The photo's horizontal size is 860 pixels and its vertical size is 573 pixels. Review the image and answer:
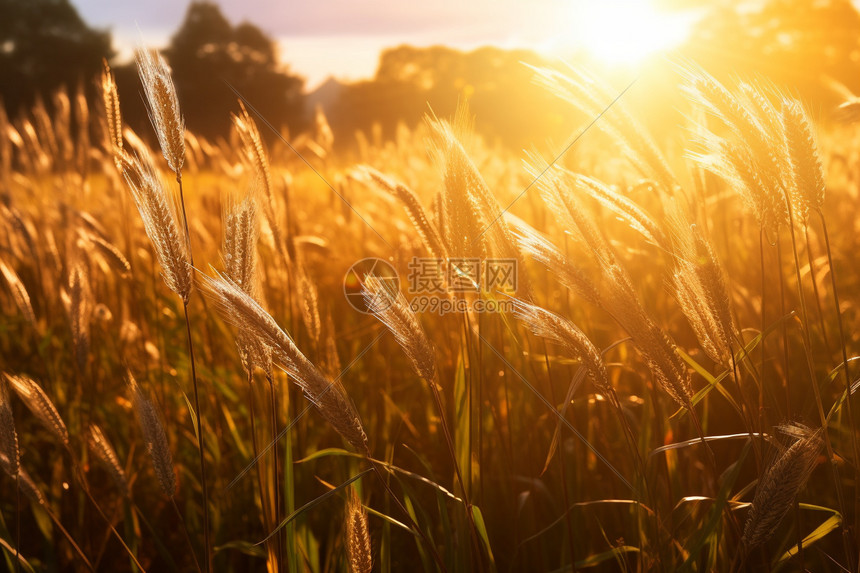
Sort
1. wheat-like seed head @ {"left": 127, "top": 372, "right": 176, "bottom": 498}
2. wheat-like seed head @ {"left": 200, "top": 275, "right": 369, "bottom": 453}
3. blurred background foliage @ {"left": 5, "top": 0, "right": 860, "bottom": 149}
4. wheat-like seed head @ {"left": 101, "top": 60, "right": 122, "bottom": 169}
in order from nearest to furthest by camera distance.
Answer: wheat-like seed head @ {"left": 200, "top": 275, "right": 369, "bottom": 453} → wheat-like seed head @ {"left": 127, "top": 372, "right": 176, "bottom": 498} → wheat-like seed head @ {"left": 101, "top": 60, "right": 122, "bottom": 169} → blurred background foliage @ {"left": 5, "top": 0, "right": 860, "bottom": 149}

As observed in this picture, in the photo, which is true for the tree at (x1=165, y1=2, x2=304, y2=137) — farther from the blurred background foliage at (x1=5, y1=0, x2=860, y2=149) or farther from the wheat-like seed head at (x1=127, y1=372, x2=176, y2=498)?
the wheat-like seed head at (x1=127, y1=372, x2=176, y2=498)

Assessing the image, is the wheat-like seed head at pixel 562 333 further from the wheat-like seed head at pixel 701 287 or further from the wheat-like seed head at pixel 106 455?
the wheat-like seed head at pixel 106 455

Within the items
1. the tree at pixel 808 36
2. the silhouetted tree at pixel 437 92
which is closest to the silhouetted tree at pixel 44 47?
the silhouetted tree at pixel 437 92

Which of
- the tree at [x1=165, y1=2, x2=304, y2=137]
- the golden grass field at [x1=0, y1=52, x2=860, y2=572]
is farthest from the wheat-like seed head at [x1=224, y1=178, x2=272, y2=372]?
the tree at [x1=165, y1=2, x2=304, y2=137]

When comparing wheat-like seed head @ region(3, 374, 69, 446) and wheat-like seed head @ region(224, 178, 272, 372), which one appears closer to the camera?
wheat-like seed head @ region(224, 178, 272, 372)

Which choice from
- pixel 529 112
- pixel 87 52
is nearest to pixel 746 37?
pixel 529 112

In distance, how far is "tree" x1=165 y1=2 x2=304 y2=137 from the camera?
27766 mm

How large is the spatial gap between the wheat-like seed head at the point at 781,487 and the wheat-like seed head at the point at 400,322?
1.61ft

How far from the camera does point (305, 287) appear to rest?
3.95 feet

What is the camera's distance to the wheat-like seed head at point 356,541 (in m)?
0.86

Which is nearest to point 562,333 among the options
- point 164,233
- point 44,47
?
point 164,233

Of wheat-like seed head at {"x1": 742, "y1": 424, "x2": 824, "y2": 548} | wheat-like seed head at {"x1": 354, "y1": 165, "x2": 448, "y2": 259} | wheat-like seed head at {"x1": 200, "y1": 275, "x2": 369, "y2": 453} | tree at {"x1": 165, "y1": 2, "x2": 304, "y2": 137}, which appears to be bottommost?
wheat-like seed head at {"x1": 742, "y1": 424, "x2": 824, "y2": 548}

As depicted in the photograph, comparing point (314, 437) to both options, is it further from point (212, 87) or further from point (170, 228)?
point (212, 87)

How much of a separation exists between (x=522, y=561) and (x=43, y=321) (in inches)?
85.8
